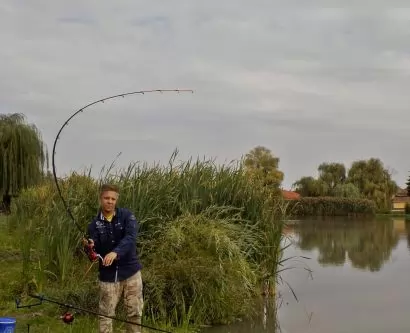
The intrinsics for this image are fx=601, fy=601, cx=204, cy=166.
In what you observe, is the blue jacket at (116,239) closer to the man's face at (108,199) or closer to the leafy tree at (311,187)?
the man's face at (108,199)

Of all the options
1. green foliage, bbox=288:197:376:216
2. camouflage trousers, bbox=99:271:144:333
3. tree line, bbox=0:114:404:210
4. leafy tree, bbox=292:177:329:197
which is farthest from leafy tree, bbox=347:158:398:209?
camouflage trousers, bbox=99:271:144:333

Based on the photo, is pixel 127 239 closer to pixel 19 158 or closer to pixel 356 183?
pixel 19 158

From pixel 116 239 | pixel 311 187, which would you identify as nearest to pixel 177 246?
pixel 116 239

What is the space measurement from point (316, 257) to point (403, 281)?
4338 mm

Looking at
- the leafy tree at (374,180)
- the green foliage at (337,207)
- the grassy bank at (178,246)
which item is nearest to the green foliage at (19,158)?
the grassy bank at (178,246)

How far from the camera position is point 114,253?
514cm

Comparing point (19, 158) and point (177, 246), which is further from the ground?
point (19, 158)

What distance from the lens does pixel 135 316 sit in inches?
222

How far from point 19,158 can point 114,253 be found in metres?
22.1

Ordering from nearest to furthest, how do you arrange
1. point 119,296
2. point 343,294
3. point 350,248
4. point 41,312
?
point 119,296 → point 41,312 → point 343,294 → point 350,248

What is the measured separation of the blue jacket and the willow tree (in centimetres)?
2084

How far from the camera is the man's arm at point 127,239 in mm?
5211

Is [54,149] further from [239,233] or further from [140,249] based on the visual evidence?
[239,233]

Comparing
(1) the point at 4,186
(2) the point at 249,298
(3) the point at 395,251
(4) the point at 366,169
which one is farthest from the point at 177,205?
(4) the point at 366,169
